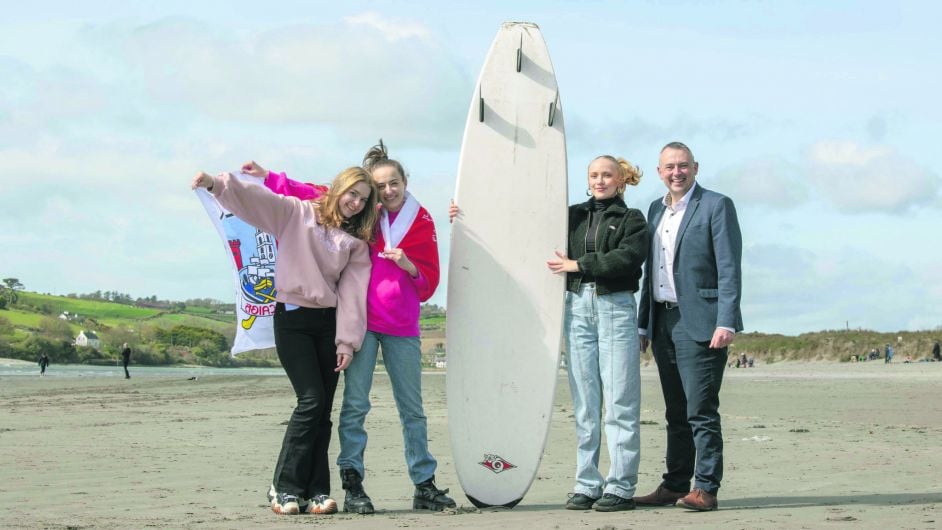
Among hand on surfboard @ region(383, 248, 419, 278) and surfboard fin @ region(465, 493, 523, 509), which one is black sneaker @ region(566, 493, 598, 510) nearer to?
surfboard fin @ region(465, 493, 523, 509)

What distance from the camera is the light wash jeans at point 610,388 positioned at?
4523 millimetres

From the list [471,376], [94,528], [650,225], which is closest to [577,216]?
[650,225]

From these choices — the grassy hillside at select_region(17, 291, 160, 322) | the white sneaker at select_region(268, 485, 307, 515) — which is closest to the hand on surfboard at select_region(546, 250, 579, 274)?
the white sneaker at select_region(268, 485, 307, 515)

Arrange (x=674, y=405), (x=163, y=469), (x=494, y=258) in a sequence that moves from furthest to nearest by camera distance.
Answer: (x=163, y=469)
(x=494, y=258)
(x=674, y=405)

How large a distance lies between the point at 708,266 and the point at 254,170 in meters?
2.04

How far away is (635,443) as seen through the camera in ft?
14.9

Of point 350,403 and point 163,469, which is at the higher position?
point 350,403

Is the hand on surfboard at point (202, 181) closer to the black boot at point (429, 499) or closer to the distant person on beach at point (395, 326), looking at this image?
the distant person on beach at point (395, 326)

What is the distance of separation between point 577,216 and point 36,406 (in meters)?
10.6

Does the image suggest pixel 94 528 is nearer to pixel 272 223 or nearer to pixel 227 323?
pixel 272 223

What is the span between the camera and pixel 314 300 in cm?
436

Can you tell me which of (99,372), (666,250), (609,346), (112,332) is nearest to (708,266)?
(666,250)

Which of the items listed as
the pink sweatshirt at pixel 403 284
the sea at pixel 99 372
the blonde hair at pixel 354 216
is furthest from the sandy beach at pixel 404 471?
the sea at pixel 99 372

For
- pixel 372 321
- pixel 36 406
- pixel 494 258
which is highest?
pixel 494 258
